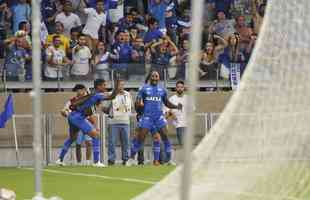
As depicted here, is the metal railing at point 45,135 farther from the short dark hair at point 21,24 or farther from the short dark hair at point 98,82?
the short dark hair at point 21,24

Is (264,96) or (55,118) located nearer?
(264,96)

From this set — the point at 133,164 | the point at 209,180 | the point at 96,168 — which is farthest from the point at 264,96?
the point at 133,164

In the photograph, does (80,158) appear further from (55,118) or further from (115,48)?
(115,48)

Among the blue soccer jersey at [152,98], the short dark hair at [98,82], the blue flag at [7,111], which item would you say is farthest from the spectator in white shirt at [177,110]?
the blue flag at [7,111]

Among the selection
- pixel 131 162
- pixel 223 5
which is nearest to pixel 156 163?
pixel 131 162

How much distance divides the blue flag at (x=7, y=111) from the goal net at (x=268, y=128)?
13484 mm

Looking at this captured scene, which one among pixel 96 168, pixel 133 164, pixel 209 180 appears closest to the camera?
pixel 209 180

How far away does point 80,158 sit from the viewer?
21422 mm

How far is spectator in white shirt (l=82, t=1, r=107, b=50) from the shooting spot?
77.2 feet

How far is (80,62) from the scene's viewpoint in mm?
22094

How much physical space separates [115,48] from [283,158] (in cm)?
1527

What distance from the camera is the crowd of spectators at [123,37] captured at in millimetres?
22094

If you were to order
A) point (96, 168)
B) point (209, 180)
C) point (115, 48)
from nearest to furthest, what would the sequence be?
1. point (209, 180)
2. point (96, 168)
3. point (115, 48)

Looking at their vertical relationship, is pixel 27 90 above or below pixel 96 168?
above
